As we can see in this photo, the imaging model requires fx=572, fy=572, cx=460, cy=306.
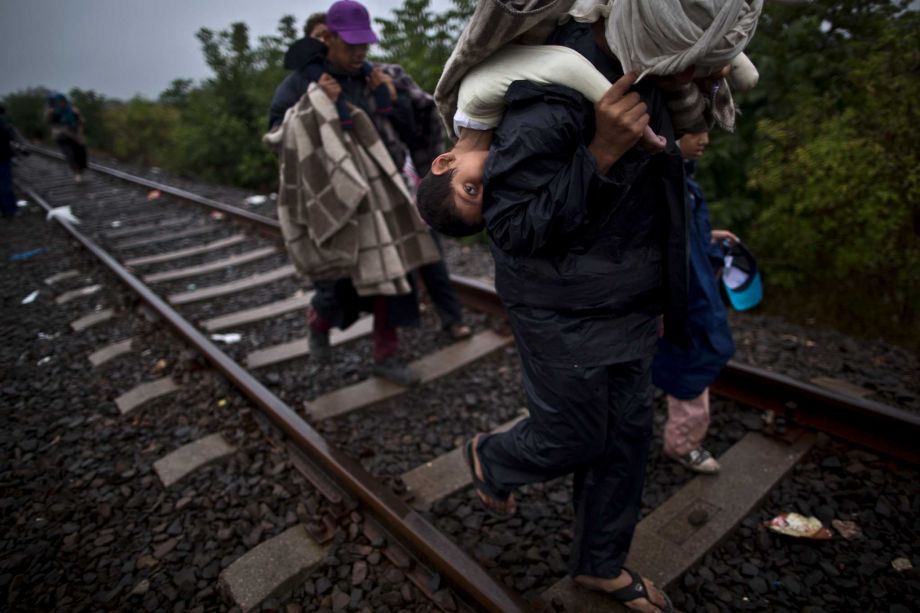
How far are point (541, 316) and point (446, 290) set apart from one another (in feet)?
7.99

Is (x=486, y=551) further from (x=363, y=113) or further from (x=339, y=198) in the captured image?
(x=363, y=113)

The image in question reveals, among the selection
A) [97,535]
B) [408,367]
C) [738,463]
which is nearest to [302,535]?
[97,535]

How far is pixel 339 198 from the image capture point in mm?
3100

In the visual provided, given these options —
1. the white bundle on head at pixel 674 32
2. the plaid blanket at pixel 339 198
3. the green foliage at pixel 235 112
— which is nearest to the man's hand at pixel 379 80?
the plaid blanket at pixel 339 198

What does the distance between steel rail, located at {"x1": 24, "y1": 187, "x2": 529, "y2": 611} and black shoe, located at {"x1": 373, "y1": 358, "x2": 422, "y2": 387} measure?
719 mm

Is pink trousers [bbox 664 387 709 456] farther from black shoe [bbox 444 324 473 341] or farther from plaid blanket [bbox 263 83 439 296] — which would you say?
black shoe [bbox 444 324 473 341]

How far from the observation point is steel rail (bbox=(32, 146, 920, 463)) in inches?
103

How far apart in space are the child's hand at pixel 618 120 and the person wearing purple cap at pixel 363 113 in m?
2.03

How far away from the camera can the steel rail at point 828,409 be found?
8.55 feet

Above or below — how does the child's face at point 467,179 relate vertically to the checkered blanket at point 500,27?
below

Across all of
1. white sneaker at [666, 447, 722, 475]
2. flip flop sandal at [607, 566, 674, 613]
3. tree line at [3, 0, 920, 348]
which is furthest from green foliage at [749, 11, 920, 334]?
flip flop sandal at [607, 566, 674, 613]

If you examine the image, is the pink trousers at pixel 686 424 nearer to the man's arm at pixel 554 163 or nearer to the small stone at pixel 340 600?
the man's arm at pixel 554 163

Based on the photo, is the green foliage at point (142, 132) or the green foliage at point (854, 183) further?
the green foliage at point (142, 132)

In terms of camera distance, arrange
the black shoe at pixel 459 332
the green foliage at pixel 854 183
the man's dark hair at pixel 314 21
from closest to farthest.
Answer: the man's dark hair at pixel 314 21
the green foliage at pixel 854 183
the black shoe at pixel 459 332
